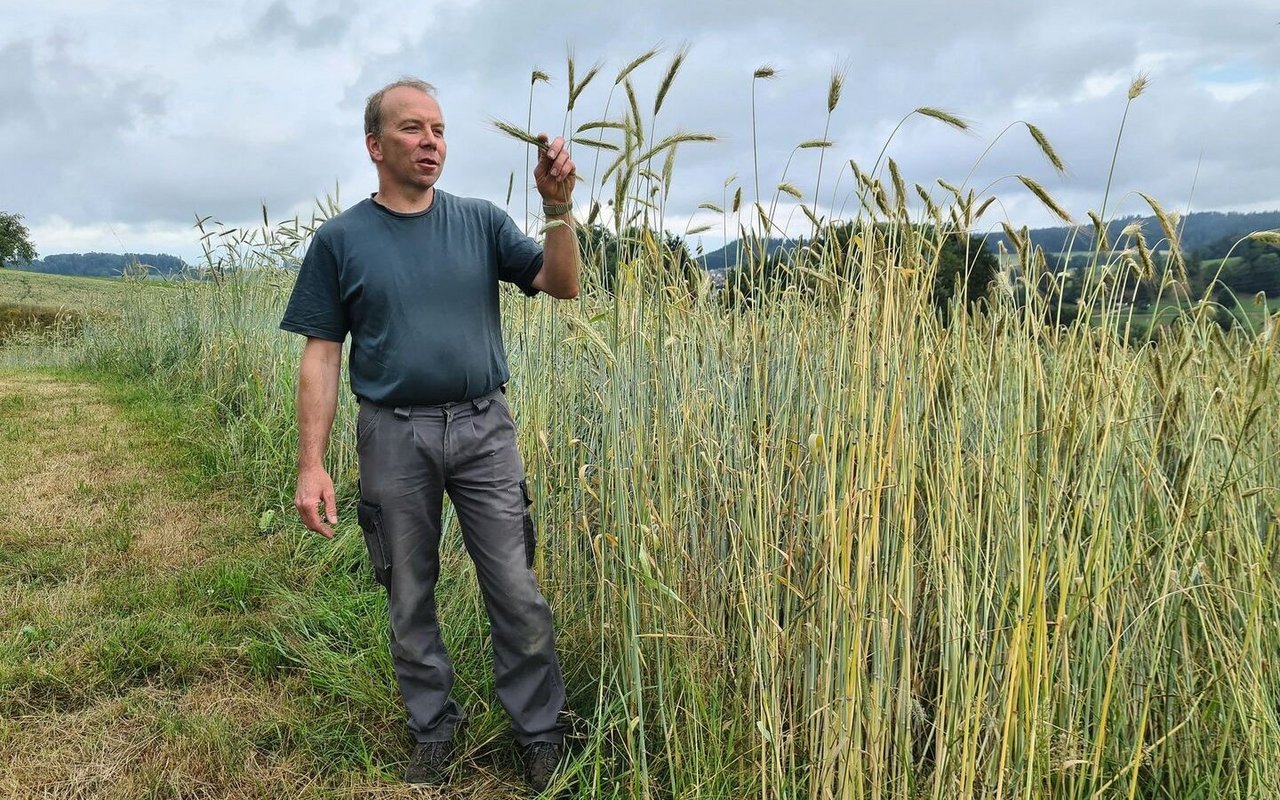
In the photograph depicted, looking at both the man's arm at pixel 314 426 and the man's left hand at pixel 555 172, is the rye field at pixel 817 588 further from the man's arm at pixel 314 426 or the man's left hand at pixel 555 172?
the man's arm at pixel 314 426

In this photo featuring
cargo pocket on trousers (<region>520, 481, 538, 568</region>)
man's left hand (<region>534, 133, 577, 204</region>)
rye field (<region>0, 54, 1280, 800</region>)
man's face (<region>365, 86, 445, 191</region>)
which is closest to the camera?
rye field (<region>0, 54, 1280, 800</region>)

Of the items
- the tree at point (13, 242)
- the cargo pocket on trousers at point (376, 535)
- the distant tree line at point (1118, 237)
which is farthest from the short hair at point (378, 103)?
the tree at point (13, 242)

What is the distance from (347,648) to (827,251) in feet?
7.10

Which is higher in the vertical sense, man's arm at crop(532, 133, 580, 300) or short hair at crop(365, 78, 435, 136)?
short hair at crop(365, 78, 435, 136)

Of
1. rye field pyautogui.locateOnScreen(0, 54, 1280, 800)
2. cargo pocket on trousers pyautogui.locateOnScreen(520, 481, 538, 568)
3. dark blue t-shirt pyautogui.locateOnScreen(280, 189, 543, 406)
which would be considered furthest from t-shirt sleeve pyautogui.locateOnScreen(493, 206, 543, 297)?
cargo pocket on trousers pyautogui.locateOnScreen(520, 481, 538, 568)

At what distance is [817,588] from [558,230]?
1.14 m

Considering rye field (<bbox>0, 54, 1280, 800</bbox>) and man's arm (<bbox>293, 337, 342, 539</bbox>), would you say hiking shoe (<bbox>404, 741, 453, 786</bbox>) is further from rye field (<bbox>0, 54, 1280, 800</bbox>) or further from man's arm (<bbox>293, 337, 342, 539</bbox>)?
man's arm (<bbox>293, 337, 342, 539</bbox>)

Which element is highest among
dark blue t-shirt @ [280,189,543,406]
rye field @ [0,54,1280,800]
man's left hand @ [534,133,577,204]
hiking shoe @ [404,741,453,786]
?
man's left hand @ [534,133,577,204]

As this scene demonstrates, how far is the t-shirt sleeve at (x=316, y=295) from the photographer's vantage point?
2314mm

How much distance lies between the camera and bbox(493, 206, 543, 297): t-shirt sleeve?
7.89 feet

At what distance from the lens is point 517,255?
242cm

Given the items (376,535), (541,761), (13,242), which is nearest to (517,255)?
(376,535)

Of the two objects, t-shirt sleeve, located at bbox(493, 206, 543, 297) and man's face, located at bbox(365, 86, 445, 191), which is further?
t-shirt sleeve, located at bbox(493, 206, 543, 297)

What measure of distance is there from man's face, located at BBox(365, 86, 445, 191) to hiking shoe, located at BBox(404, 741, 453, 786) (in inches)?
60.1
